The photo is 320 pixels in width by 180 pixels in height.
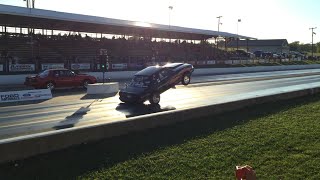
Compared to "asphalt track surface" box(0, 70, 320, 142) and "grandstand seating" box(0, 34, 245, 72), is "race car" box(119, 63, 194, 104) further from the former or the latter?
"grandstand seating" box(0, 34, 245, 72)

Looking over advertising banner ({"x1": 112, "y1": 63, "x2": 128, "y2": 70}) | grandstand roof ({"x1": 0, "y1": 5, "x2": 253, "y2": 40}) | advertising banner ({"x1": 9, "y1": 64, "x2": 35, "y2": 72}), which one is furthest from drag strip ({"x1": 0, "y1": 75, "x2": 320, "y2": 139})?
advertising banner ({"x1": 112, "y1": 63, "x2": 128, "y2": 70})

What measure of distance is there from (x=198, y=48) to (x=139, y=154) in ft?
197

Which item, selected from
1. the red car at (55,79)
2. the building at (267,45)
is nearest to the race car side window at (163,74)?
the red car at (55,79)

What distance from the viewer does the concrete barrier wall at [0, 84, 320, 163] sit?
763 centimetres

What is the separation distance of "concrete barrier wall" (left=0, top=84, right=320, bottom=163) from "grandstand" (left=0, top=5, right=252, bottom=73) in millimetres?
24202

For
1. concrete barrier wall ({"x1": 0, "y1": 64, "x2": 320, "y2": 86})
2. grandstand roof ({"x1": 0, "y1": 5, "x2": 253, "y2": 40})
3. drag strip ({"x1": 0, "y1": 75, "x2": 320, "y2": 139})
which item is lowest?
drag strip ({"x1": 0, "y1": 75, "x2": 320, "y2": 139})

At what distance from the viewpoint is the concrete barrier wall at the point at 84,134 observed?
25.0ft

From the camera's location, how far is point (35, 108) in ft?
58.2

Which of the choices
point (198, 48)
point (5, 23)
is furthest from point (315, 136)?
point (198, 48)

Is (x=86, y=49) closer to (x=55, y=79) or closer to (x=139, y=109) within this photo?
(x=55, y=79)

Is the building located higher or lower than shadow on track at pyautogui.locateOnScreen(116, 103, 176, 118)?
higher

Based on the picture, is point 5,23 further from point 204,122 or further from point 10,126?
point 204,122

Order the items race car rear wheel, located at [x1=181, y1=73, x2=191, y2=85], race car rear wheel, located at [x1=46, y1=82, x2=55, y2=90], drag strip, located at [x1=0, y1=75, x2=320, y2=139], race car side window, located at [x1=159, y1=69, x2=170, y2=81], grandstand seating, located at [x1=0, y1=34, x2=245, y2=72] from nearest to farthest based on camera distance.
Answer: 1. drag strip, located at [x1=0, y1=75, x2=320, y2=139]
2. race car side window, located at [x1=159, y1=69, x2=170, y2=81]
3. race car rear wheel, located at [x1=181, y1=73, x2=191, y2=85]
4. race car rear wheel, located at [x1=46, y1=82, x2=55, y2=90]
5. grandstand seating, located at [x1=0, y1=34, x2=245, y2=72]

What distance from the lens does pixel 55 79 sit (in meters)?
25.8
